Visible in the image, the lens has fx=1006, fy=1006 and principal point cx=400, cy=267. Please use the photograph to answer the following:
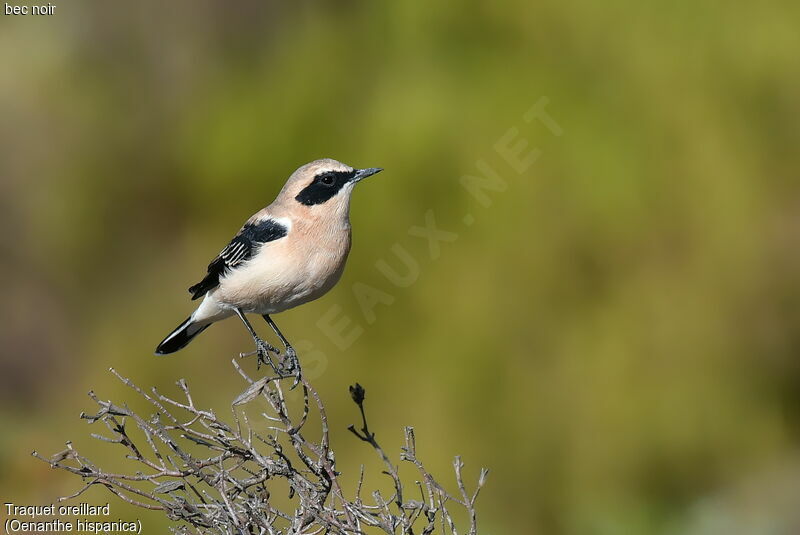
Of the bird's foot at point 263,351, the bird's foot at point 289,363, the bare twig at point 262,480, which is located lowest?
the bare twig at point 262,480

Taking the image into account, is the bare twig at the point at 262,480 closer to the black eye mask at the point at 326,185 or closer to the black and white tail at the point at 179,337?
the black eye mask at the point at 326,185

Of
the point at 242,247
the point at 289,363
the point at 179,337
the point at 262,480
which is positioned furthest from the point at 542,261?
the point at 262,480

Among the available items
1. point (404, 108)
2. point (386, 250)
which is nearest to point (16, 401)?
point (386, 250)

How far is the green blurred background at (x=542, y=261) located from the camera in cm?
650

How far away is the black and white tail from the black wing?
0.39 meters

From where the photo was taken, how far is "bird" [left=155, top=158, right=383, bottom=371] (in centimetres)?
330

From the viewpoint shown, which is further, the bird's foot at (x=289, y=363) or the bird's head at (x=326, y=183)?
the bird's foot at (x=289, y=363)

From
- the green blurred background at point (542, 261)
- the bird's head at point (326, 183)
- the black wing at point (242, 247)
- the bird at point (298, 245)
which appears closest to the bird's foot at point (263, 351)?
the bird at point (298, 245)

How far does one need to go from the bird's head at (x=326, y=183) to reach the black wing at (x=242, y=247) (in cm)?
16

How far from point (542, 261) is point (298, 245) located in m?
3.53

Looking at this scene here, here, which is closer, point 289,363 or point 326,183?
point 326,183

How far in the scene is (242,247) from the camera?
3.58m

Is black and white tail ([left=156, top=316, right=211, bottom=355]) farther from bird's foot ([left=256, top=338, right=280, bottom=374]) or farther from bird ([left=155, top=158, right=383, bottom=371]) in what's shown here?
bird ([left=155, top=158, right=383, bottom=371])

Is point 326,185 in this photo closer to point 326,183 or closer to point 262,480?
point 326,183
